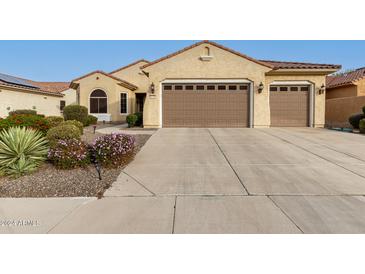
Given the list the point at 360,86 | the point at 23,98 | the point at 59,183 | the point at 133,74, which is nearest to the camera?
the point at 59,183

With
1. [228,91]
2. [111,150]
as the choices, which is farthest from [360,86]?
[111,150]

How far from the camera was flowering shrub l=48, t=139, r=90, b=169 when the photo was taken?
6.59 m

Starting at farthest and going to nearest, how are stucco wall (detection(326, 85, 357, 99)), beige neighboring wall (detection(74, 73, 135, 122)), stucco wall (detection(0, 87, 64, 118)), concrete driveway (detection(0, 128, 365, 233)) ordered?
beige neighboring wall (detection(74, 73, 135, 122)) → stucco wall (detection(326, 85, 357, 99)) → stucco wall (detection(0, 87, 64, 118)) → concrete driveway (detection(0, 128, 365, 233))

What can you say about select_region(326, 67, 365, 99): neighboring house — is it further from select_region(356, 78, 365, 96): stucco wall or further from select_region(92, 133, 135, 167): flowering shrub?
select_region(92, 133, 135, 167): flowering shrub

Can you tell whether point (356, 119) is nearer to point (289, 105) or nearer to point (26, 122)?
point (289, 105)

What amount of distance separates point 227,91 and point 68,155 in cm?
1204

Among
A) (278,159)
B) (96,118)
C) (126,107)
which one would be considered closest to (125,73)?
(126,107)

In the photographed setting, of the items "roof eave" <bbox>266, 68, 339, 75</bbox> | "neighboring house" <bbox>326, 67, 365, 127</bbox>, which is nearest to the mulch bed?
"roof eave" <bbox>266, 68, 339, 75</bbox>

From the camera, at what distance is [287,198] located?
15.1 feet

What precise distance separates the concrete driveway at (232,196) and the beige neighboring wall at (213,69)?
8.38m

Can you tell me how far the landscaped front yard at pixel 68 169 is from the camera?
5.12m

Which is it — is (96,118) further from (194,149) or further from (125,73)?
(194,149)

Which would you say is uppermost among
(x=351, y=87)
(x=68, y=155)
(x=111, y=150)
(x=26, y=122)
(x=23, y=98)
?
(x=351, y=87)

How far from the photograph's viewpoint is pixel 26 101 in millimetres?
20812
